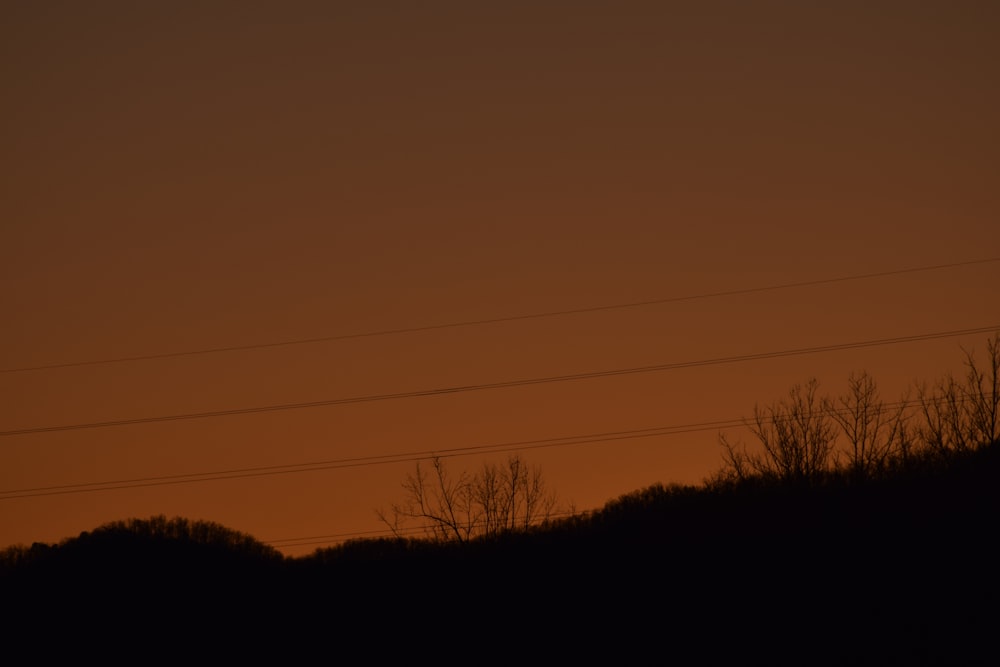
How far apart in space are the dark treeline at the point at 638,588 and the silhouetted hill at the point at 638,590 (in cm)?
13

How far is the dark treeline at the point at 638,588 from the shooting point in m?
55.3

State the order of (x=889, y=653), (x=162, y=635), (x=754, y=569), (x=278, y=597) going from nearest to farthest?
(x=889, y=653) → (x=754, y=569) → (x=162, y=635) → (x=278, y=597)

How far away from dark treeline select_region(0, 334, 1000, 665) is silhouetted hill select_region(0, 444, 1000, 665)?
13 cm

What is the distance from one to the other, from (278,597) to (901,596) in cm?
3011

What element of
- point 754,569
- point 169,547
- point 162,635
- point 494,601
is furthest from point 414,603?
point 169,547

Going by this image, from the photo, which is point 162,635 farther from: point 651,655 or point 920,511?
point 920,511

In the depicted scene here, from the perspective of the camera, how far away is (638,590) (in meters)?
64.6

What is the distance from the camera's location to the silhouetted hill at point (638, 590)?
55.1m

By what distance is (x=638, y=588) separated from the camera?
64875 mm

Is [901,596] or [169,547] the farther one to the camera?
[169,547]

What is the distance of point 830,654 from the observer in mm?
51844

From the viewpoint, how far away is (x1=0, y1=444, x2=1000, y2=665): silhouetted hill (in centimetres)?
5506

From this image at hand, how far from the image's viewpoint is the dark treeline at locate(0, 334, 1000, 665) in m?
55.3

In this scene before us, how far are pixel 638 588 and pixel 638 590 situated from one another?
0.25 m
